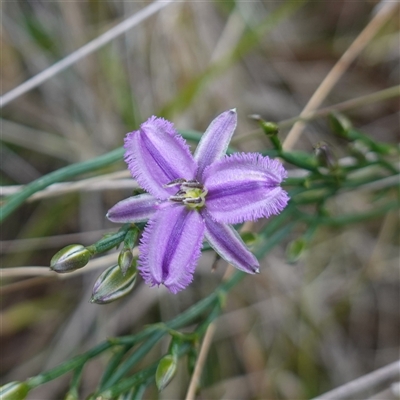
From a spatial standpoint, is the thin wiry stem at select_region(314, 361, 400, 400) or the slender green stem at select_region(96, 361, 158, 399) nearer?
the slender green stem at select_region(96, 361, 158, 399)

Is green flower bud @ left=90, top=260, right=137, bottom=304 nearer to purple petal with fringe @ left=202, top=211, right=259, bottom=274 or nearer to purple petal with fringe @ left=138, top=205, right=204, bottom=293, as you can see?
purple petal with fringe @ left=138, top=205, right=204, bottom=293

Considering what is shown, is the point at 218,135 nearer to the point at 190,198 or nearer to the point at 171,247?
the point at 190,198

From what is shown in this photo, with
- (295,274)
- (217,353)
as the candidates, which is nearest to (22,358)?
(217,353)

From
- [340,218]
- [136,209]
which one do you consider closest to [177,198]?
[136,209]

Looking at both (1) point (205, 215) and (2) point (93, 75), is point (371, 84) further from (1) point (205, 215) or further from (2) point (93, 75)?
(1) point (205, 215)

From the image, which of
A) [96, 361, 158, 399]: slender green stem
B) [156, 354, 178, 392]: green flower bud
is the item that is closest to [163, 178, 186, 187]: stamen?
[156, 354, 178, 392]: green flower bud

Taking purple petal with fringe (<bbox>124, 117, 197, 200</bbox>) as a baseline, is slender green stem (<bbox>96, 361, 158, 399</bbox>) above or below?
below

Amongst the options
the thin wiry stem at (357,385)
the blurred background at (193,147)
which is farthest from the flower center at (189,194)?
the blurred background at (193,147)

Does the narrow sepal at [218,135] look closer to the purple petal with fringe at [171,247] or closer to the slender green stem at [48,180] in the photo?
the purple petal with fringe at [171,247]
